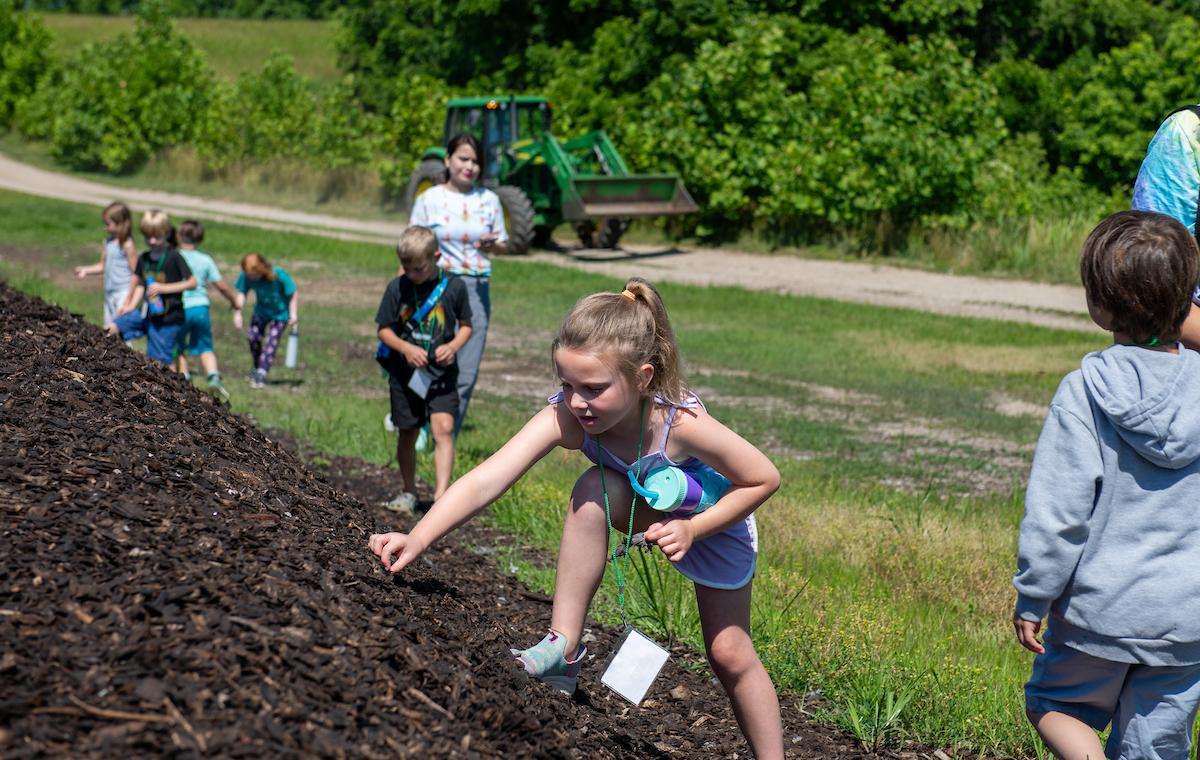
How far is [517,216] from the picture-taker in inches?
896

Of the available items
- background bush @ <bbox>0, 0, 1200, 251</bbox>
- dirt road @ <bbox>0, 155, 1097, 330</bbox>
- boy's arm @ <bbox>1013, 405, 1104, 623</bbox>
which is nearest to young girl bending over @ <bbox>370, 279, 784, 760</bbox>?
boy's arm @ <bbox>1013, 405, 1104, 623</bbox>

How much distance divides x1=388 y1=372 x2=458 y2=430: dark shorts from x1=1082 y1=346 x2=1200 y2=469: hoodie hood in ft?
14.2

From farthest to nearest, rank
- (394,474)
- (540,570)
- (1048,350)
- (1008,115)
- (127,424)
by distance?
(1008,115) < (1048,350) < (394,474) < (540,570) < (127,424)

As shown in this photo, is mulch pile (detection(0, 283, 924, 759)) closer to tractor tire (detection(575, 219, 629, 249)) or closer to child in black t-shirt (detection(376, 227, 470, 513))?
child in black t-shirt (detection(376, 227, 470, 513))

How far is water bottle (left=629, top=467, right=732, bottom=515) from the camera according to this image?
3.54m

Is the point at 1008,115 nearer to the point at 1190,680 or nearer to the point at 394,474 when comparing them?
the point at 394,474

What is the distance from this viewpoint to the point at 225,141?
4059 centimetres

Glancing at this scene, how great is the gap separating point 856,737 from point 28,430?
2.75m

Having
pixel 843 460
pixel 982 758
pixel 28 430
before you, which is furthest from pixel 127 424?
pixel 843 460

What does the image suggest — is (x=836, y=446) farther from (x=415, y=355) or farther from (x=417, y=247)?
(x=417, y=247)

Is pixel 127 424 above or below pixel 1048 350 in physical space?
A: above

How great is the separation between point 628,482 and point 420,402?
3.60 metres

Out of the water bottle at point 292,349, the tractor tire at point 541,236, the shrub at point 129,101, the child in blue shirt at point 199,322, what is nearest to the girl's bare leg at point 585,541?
the child in blue shirt at point 199,322

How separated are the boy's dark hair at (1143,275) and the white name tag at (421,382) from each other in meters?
4.28
